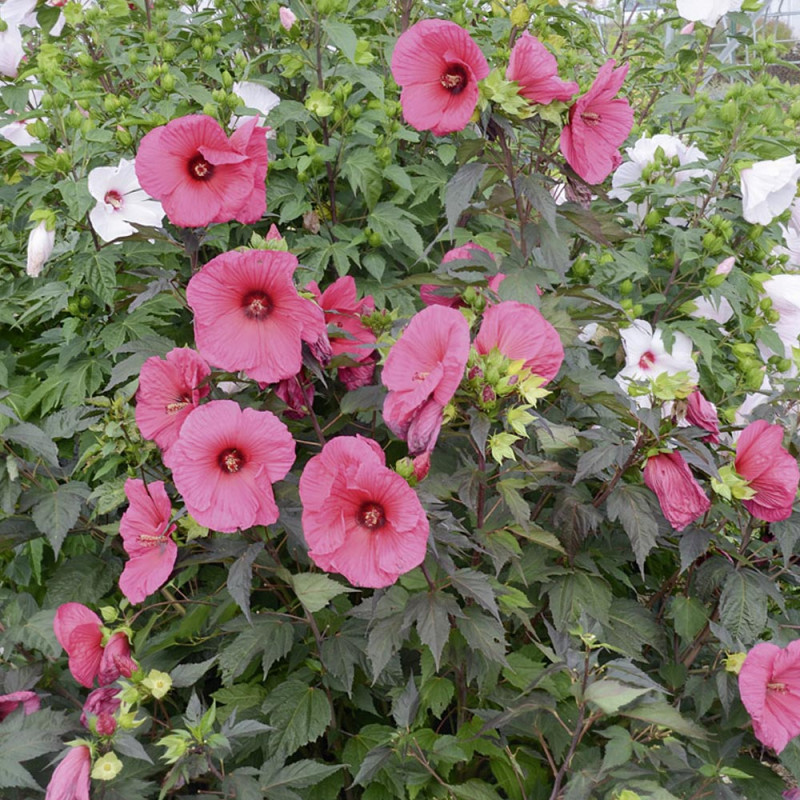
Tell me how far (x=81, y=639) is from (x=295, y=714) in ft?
1.32

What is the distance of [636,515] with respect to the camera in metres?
1.32

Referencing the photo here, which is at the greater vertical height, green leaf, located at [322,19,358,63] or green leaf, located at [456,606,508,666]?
green leaf, located at [322,19,358,63]

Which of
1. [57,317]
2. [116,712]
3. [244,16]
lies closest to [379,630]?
[116,712]

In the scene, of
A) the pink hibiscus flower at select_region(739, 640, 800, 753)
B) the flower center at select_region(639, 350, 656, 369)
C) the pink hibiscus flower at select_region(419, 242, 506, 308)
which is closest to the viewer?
the pink hibiscus flower at select_region(739, 640, 800, 753)

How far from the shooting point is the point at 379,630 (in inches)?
48.8

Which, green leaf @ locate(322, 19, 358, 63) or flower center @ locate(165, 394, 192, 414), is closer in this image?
flower center @ locate(165, 394, 192, 414)

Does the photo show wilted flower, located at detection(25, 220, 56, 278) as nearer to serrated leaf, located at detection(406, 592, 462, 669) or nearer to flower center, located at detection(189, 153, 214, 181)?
flower center, located at detection(189, 153, 214, 181)

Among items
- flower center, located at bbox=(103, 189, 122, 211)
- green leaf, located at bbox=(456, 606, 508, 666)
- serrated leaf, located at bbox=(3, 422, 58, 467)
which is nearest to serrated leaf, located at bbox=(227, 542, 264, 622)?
green leaf, located at bbox=(456, 606, 508, 666)

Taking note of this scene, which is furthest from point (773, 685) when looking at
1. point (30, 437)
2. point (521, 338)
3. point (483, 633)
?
point (30, 437)

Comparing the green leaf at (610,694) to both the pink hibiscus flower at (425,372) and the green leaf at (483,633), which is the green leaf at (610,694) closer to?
the green leaf at (483,633)

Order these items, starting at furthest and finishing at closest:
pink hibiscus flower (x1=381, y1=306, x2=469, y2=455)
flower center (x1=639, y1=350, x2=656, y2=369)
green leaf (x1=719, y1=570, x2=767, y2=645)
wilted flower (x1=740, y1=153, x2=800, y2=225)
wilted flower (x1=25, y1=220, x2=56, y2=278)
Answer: flower center (x1=639, y1=350, x2=656, y2=369) → wilted flower (x1=740, y1=153, x2=800, y2=225) → wilted flower (x1=25, y1=220, x2=56, y2=278) → green leaf (x1=719, y1=570, x2=767, y2=645) → pink hibiscus flower (x1=381, y1=306, x2=469, y2=455)

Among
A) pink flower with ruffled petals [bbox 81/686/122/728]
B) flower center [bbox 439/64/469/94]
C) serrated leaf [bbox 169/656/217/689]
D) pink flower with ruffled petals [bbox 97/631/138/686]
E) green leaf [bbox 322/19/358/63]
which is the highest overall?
flower center [bbox 439/64/469/94]

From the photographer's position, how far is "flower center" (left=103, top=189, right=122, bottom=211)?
173 centimetres

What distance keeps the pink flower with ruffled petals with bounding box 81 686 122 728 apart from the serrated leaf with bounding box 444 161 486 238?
911 millimetres
